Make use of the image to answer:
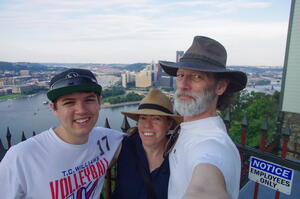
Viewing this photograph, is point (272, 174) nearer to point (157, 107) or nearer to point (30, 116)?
point (157, 107)

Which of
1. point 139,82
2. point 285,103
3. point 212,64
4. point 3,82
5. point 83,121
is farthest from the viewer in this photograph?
point 139,82

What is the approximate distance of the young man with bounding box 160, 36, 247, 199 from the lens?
3.98 ft

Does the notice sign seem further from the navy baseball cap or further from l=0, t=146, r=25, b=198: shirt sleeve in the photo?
l=0, t=146, r=25, b=198: shirt sleeve

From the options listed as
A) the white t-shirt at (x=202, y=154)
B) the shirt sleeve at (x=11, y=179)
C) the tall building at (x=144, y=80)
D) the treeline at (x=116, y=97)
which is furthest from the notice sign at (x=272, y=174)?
the tall building at (x=144, y=80)

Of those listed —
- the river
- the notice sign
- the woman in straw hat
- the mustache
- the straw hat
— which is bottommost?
the river

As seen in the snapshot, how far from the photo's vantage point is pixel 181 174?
1.44m

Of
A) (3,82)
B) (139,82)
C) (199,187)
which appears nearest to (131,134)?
(199,187)

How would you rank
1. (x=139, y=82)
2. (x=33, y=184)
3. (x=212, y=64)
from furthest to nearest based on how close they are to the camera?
(x=139, y=82), (x=212, y=64), (x=33, y=184)

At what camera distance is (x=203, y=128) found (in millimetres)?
1556

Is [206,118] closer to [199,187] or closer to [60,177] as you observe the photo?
[199,187]

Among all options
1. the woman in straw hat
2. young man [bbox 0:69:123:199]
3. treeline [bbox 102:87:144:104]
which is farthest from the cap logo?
treeline [bbox 102:87:144:104]

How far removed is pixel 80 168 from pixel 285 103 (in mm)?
9893

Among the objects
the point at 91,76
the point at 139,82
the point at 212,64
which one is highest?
the point at 212,64

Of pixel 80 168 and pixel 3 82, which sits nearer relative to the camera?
pixel 80 168
